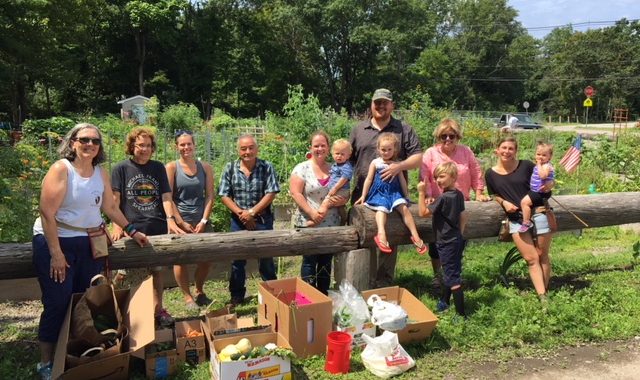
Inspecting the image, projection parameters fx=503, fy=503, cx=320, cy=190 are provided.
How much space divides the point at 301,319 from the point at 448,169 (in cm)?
184

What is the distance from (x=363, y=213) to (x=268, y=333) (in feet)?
5.07

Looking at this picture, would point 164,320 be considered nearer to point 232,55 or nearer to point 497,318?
point 497,318

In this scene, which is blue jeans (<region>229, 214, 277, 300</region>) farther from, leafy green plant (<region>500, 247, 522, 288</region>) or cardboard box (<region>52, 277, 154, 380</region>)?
leafy green plant (<region>500, 247, 522, 288</region>)

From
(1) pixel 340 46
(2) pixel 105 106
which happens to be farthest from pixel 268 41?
(2) pixel 105 106

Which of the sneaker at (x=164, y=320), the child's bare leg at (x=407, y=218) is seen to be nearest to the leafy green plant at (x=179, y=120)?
the child's bare leg at (x=407, y=218)

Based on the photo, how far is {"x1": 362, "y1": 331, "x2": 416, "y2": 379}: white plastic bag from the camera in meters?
3.74

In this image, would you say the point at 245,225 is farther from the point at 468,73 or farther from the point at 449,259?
the point at 468,73

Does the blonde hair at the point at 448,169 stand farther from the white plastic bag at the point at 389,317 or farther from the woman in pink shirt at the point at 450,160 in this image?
the white plastic bag at the point at 389,317

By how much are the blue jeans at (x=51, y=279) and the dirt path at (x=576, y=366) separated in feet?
9.84

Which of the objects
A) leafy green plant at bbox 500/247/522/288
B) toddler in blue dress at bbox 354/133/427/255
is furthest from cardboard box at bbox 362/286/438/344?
leafy green plant at bbox 500/247/522/288

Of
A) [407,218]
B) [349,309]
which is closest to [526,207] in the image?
[407,218]

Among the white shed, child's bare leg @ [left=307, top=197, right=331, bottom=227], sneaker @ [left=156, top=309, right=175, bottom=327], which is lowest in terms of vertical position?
sneaker @ [left=156, top=309, right=175, bottom=327]

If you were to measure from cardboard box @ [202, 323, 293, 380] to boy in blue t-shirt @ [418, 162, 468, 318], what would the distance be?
5.82ft

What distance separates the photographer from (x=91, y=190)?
11.4 feet
